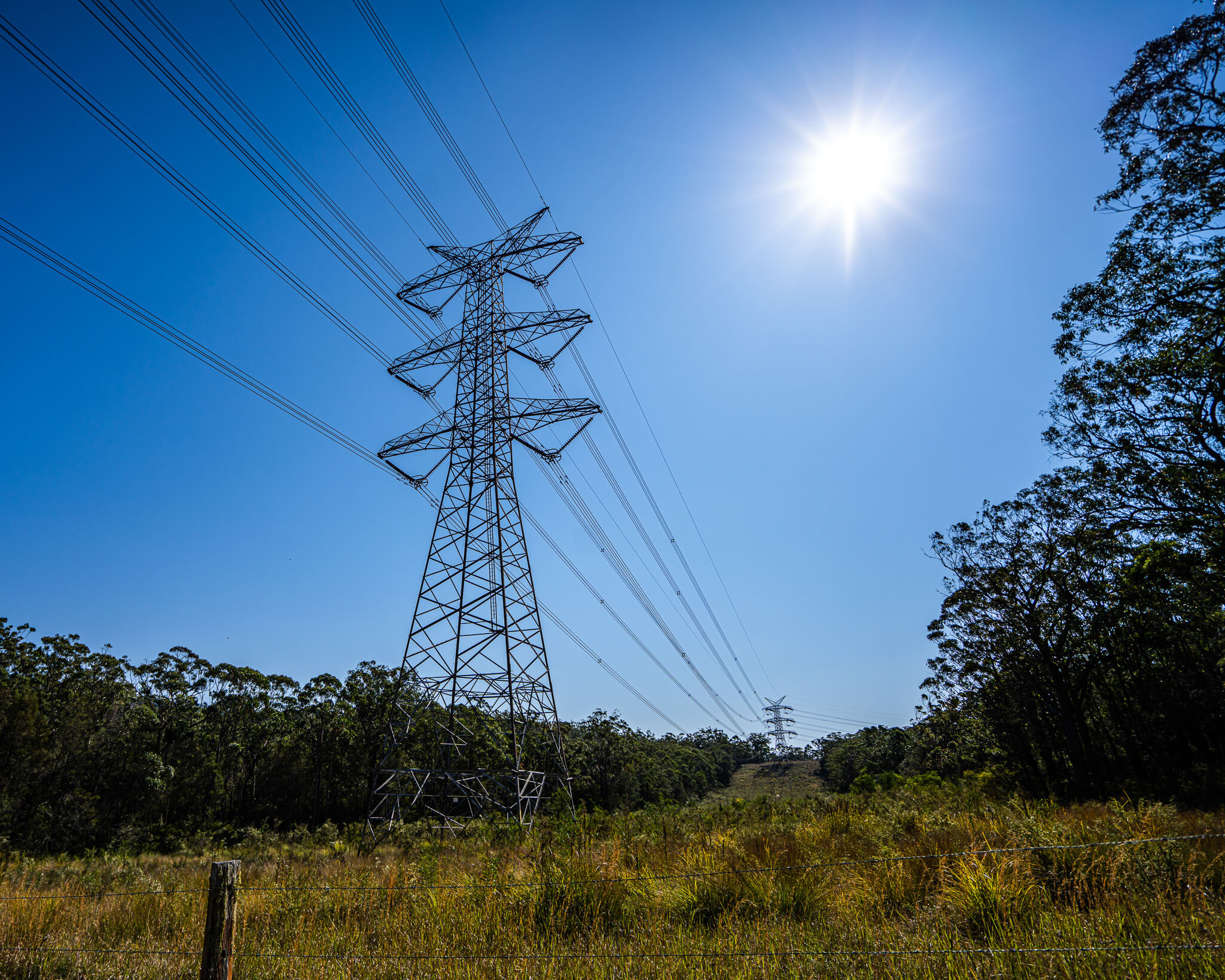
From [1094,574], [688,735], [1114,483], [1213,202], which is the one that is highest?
[1213,202]

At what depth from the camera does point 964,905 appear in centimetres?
517

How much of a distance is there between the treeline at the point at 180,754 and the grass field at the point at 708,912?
2643 centimetres

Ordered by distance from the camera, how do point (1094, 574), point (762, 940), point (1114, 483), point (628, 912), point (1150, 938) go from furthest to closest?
point (1094, 574)
point (1114, 483)
point (628, 912)
point (762, 940)
point (1150, 938)

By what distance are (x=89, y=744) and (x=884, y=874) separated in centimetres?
4615

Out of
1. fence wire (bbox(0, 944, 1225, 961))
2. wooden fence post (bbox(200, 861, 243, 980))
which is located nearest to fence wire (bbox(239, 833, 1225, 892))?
fence wire (bbox(0, 944, 1225, 961))

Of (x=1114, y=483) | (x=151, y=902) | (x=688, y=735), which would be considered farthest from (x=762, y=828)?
(x=688, y=735)

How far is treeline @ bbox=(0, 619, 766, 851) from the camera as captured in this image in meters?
30.1

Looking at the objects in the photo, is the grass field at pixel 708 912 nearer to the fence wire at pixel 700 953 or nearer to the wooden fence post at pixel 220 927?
the fence wire at pixel 700 953

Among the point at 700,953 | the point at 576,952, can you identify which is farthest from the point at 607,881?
the point at 700,953

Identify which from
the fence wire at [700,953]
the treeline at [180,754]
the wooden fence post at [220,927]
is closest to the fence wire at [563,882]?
the fence wire at [700,953]

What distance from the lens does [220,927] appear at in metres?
4.34

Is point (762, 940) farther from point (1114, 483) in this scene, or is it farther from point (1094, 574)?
point (1094, 574)

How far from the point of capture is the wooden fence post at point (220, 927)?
4219 millimetres

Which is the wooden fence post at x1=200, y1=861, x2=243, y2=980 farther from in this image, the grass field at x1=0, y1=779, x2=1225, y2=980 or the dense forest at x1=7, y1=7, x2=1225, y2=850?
the dense forest at x1=7, y1=7, x2=1225, y2=850
